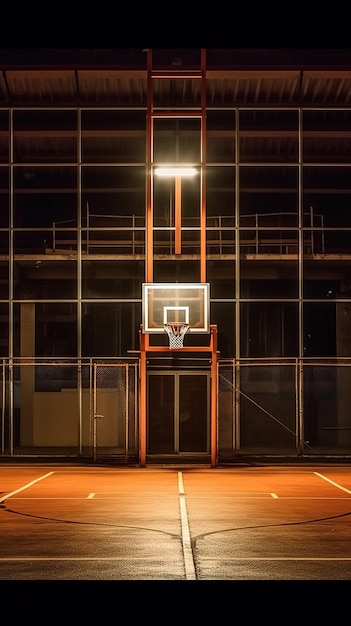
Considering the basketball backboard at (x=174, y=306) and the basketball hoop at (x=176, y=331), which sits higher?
the basketball backboard at (x=174, y=306)

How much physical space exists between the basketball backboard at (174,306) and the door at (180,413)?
4.67 metres

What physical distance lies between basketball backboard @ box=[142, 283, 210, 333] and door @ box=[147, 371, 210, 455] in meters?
4.67

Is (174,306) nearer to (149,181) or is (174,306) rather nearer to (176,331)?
(176,331)

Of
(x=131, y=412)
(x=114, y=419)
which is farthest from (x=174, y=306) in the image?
(x=114, y=419)

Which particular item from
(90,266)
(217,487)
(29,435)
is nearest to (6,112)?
(90,266)

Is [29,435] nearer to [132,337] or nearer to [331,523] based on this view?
[132,337]

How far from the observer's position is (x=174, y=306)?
23625 millimetres

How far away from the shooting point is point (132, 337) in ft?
98.1

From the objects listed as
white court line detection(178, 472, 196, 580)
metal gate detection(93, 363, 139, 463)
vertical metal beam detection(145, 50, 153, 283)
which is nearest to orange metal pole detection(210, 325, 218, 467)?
vertical metal beam detection(145, 50, 153, 283)

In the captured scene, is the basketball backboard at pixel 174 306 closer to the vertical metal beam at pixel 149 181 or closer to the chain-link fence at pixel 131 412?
the vertical metal beam at pixel 149 181

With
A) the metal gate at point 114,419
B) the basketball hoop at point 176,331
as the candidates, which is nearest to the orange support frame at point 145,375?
the basketball hoop at point 176,331

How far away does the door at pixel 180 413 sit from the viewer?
28.3 meters

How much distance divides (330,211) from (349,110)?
12.0 feet
